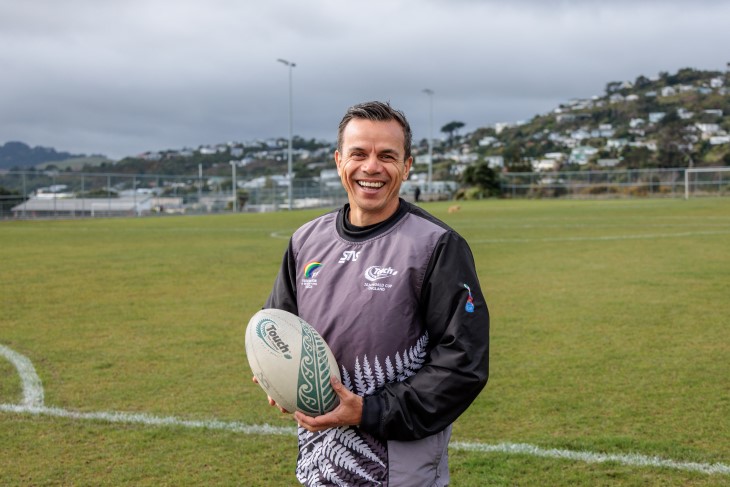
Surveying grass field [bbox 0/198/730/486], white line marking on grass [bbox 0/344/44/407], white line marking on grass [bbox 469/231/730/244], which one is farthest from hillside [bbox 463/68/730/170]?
white line marking on grass [bbox 0/344/44/407]

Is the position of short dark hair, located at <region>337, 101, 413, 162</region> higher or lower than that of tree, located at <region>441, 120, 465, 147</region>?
lower

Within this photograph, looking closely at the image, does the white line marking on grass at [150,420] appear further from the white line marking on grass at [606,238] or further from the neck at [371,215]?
the white line marking on grass at [606,238]

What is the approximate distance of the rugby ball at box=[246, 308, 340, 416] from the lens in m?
2.60

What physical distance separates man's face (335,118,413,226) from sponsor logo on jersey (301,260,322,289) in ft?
0.65

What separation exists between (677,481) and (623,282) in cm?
800

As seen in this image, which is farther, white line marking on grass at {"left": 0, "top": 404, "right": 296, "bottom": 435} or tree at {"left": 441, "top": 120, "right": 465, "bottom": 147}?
tree at {"left": 441, "top": 120, "right": 465, "bottom": 147}

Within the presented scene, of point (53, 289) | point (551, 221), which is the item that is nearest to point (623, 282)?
point (53, 289)

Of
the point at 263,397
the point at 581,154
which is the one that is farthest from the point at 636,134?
the point at 263,397

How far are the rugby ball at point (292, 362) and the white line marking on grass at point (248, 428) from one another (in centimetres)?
264

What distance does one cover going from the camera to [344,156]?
277 cm

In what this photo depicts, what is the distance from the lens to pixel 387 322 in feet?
8.44

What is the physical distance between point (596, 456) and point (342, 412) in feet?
9.42

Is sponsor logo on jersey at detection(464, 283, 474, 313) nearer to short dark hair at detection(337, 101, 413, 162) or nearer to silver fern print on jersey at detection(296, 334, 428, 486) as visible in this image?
silver fern print on jersey at detection(296, 334, 428, 486)

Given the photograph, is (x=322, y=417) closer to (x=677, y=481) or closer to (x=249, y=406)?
(x=677, y=481)
